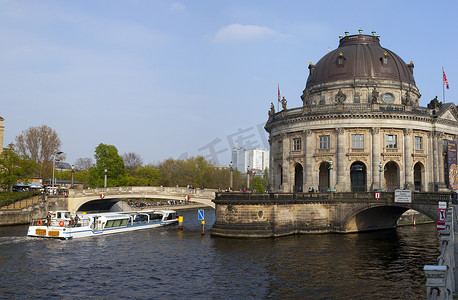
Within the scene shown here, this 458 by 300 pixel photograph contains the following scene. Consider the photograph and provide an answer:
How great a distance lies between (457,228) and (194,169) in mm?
99598

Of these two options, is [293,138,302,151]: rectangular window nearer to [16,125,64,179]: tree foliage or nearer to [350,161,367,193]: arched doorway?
[350,161,367,193]: arched doorway

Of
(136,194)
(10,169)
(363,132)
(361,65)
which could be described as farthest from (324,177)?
(10,169)

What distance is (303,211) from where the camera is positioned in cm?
4916

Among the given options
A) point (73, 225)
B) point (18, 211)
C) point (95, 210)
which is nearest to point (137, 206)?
point (95, 210)

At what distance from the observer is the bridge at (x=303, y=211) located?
45.4 meters

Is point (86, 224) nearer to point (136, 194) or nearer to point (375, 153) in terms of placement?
point (136, 194)

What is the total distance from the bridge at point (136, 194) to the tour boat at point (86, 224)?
14.0ft

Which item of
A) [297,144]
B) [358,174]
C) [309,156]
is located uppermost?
[297,144]

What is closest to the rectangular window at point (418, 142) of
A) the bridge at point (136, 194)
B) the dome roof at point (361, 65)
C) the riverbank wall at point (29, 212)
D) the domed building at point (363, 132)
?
the domed building at point (363, 132)

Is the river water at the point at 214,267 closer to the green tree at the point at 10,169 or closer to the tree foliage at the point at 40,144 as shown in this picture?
the green tree at the point at 10,169

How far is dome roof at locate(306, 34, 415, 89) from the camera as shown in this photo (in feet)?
214

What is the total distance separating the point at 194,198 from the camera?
5847cm

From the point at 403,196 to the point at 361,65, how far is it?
27.5 metres

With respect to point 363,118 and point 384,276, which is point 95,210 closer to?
point 363,118
